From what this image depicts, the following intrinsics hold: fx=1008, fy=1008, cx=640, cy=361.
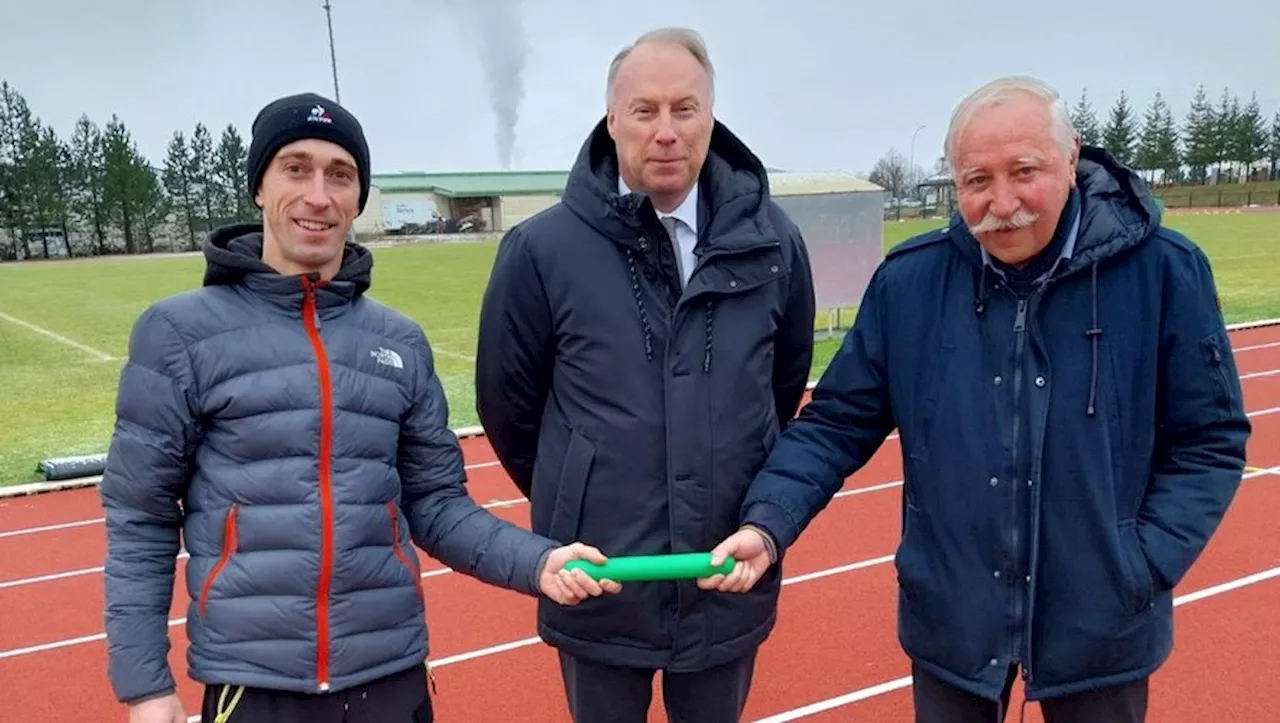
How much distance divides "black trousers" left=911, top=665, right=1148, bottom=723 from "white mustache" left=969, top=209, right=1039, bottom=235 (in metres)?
0.91

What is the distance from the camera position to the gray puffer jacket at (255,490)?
1.86 meters

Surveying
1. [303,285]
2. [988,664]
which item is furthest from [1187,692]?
[303,285]

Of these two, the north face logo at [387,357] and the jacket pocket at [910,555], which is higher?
the north face logo at [387,357]

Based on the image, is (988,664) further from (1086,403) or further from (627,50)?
(627,50)

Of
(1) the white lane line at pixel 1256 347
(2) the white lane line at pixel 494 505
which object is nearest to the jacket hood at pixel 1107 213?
(2) the white lane line at pixel 494 505

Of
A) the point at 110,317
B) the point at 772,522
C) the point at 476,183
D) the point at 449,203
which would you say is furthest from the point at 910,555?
the point at 476,183

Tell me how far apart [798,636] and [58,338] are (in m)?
17.5

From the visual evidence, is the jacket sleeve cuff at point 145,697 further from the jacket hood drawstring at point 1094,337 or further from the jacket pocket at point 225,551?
the jacket hood drawstring at point 1094,337

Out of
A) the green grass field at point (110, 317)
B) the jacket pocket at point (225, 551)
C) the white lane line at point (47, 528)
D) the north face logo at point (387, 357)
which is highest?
the north face logo at point (387, 357)

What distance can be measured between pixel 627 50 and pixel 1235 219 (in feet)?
157

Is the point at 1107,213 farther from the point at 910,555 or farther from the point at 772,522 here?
the point at 772,522

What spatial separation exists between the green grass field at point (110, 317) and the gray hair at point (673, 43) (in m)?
7.02

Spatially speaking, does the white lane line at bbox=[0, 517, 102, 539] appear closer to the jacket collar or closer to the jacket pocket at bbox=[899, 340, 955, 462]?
the jacket collar

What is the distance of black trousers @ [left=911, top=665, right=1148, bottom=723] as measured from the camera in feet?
6.75
